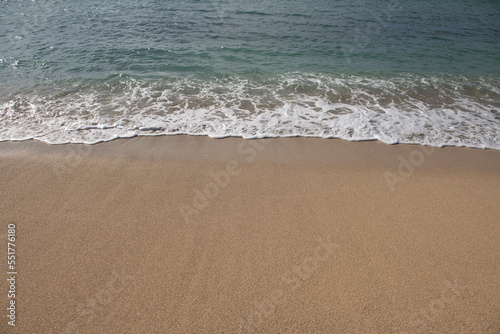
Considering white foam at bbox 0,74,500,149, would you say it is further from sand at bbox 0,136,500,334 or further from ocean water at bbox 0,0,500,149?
sand at bbox 0,136,500,334

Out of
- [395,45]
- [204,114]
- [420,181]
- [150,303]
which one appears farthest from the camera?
[395,45]

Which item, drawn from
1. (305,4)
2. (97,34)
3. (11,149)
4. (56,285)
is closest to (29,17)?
(97,34)

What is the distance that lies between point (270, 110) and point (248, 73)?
2560mm

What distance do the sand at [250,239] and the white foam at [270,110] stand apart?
2.11ft

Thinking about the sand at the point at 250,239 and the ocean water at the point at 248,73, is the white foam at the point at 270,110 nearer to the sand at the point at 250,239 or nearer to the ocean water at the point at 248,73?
the ocean water at the point at 248,73

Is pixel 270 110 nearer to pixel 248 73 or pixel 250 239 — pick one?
pixel 248 73

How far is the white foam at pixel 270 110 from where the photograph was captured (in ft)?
17.6

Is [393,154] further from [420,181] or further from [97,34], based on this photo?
[97,34]

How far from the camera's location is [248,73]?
27.0ft

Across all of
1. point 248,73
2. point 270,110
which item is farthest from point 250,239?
point 248,73

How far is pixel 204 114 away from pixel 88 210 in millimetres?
3203

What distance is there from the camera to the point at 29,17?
42.7ft

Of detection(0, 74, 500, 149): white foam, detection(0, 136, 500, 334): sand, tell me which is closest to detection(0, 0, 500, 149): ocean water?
detection(0, 74, 500, 149): white foam

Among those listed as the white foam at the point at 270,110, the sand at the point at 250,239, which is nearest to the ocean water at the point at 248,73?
the white foam at the point at 270,110
